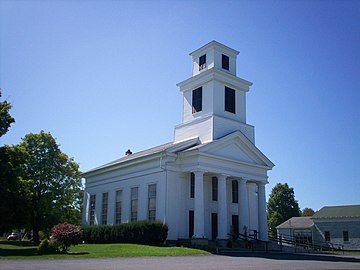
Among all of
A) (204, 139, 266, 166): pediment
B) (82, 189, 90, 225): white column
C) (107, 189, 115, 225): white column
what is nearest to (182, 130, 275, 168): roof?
(204, 139, 266, 166): pediment

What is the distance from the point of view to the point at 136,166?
36.4 metres

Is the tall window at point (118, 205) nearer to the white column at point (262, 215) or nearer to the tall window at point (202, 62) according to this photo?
the white column at point (262, 215)

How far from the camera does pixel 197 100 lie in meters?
37.0

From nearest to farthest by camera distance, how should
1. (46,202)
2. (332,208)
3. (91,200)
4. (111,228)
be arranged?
(111,228)
(46,202)
(91,200)
(332,208)

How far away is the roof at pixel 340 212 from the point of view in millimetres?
57047

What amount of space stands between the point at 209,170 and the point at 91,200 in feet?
62.8

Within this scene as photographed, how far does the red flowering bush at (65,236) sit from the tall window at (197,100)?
17485mm

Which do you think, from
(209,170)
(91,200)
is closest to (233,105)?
(209,170)

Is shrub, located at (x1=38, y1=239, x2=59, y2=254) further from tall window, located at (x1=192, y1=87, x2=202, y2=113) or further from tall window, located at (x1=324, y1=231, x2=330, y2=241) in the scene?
tall window, located at (x1=324, y1=231, x2=330, y2=241)

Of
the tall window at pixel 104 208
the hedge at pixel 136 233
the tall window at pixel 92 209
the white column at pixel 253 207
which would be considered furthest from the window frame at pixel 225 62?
the tall window at pixel 92 209

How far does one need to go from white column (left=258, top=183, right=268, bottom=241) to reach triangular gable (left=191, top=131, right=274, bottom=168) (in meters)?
2.46

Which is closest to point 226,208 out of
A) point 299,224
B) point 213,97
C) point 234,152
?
point 234,152

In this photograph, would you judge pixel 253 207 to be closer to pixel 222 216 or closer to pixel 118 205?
pixel 222 216

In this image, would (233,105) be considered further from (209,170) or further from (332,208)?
(332,208)
